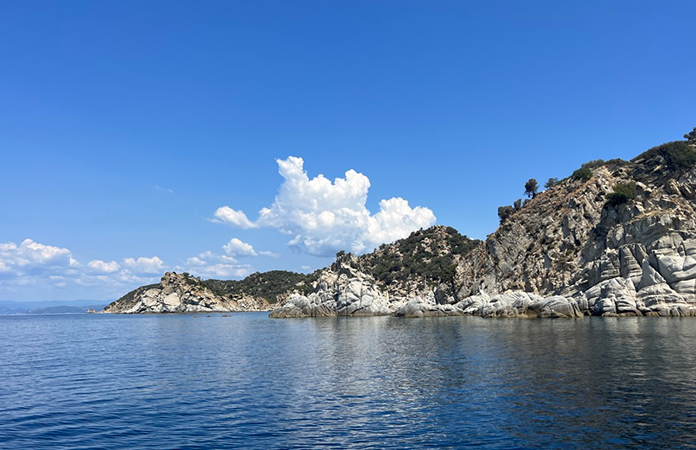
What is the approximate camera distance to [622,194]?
99.4 metres

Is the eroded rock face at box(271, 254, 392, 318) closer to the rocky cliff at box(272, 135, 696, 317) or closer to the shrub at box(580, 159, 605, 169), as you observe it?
the rocky cliff at box(272, 135, 696, 317)

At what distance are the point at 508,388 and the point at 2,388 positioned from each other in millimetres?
33758

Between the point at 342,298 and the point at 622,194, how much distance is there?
7601 centimetres

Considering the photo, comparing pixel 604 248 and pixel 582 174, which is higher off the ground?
pixel 582 174

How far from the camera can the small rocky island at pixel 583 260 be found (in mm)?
81875

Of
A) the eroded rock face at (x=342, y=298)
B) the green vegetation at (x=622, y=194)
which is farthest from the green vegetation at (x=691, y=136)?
the eroded rock face at (x=342, y=298)

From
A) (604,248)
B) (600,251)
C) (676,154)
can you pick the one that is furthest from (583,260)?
(676,154)

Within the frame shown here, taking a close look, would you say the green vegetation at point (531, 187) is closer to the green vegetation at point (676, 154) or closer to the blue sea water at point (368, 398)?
the green vegetation at point (676, 154)

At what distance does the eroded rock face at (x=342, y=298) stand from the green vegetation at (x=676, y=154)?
8194 centimetres

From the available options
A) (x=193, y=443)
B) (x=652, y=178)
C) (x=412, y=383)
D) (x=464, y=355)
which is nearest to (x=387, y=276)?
(x=652, y=178)


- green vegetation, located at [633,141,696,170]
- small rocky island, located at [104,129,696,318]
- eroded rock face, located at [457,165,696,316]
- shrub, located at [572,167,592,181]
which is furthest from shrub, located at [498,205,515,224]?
green vegetation, located at [633,141,696,170]

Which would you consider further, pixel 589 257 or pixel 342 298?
pixel 342 298

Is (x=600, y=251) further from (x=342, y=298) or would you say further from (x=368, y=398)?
→ (x=368, y=398)

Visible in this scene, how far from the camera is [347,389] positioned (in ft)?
96.4
